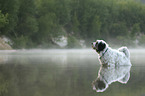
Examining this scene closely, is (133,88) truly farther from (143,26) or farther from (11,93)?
(143,26)

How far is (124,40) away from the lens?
6950 centimetres

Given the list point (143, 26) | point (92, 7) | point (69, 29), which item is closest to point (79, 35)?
point (69, 29)

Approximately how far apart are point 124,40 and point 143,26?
16206 mm

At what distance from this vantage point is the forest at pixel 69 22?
3948 centimetres

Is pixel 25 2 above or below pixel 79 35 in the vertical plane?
above

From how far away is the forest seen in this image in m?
39.5

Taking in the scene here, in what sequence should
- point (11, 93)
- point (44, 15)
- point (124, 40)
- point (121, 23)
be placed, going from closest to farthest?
1. point (11, 93)
2. point (44, 15)
3. point (124, 40)
4. point (121, 23)

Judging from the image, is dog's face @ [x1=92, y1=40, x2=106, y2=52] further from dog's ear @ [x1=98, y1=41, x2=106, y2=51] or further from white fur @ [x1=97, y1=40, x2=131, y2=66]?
white fur @ [x1=97, y1=40, x2=131, y2=66]

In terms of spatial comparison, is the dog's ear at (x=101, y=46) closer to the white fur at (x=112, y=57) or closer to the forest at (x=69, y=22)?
the white fur at (x=112, y=57)

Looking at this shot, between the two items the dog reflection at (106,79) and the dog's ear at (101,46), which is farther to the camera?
the dog's ear at (101,46)

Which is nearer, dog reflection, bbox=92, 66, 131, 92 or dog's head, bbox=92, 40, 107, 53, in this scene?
dog reflection, bbox=92, 66, 131, 92

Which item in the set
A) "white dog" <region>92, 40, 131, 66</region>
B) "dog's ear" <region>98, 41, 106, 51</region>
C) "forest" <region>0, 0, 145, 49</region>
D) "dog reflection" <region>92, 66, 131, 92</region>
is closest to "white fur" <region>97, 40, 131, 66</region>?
"white dog" <region>92, 40, 131, 66</region>

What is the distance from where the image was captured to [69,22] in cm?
6222

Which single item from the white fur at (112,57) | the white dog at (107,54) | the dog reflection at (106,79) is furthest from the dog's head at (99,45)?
the dog reflection at (106,79)
